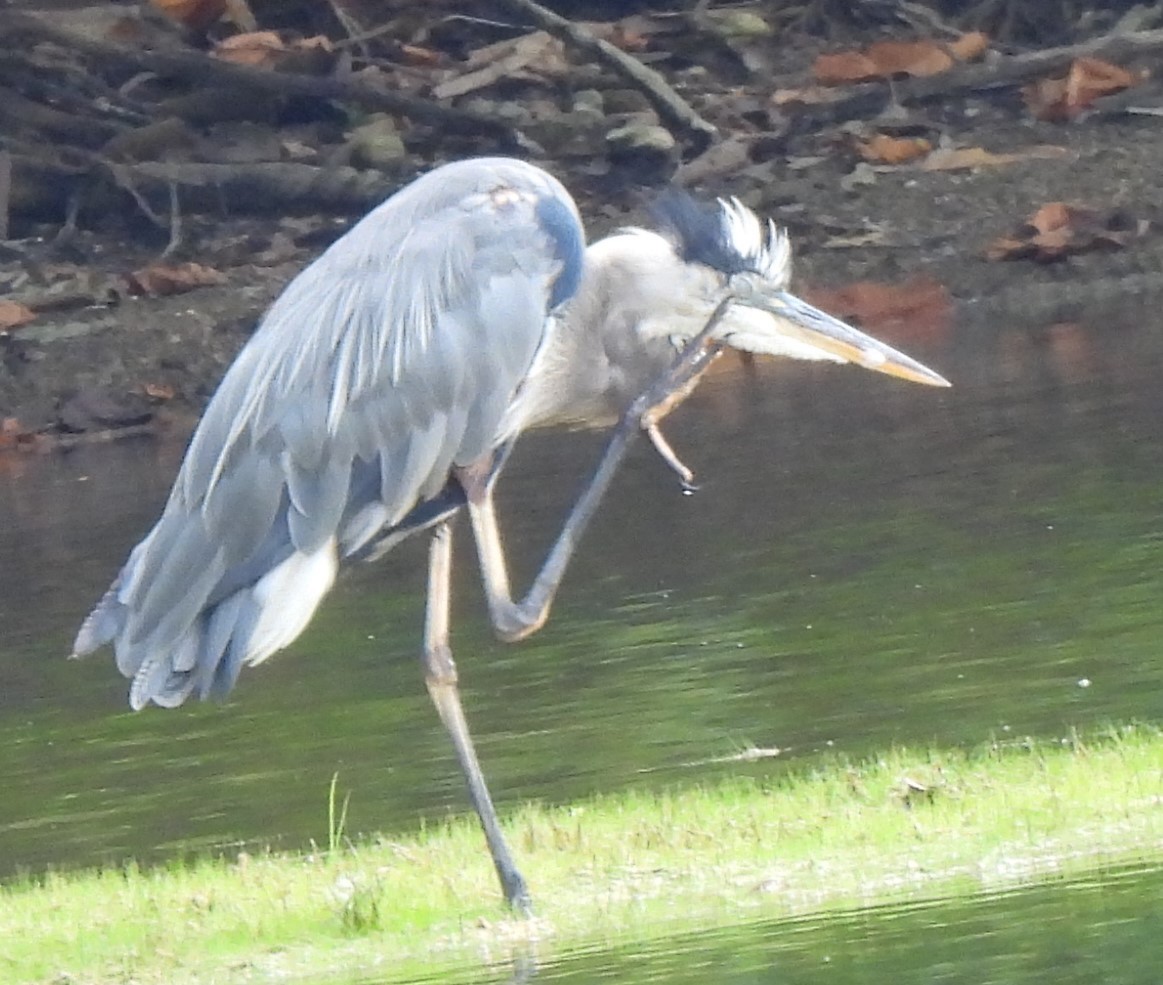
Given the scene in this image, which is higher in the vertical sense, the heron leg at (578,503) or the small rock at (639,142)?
the heron leg at (578,503)

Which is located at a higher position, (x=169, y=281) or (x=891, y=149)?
(x=169, y=281)

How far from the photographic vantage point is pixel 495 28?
70.6 feet

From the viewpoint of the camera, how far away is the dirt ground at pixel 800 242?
17391 millimetres

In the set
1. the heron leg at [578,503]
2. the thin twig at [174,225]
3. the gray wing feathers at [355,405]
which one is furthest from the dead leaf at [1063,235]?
the gray wing feathers at [355,405]

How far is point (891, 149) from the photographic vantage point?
19219 millimetres

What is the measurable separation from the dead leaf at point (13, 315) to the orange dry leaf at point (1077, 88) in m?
6.22

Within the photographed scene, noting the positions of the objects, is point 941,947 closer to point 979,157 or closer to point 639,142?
point 639,142

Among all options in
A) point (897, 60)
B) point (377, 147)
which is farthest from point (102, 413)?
point (897, 60)

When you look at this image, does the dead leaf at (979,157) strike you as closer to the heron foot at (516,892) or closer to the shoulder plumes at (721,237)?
the shoulder plumes at (721,237)

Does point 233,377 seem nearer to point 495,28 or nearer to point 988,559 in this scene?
point 988,559

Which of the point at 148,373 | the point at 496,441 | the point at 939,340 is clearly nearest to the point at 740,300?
the point at 496,441

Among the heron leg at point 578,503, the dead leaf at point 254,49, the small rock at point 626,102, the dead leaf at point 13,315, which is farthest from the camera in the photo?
the dead leaf at point 254,49

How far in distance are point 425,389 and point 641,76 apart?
40.1 feet

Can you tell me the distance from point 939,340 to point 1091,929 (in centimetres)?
1098
